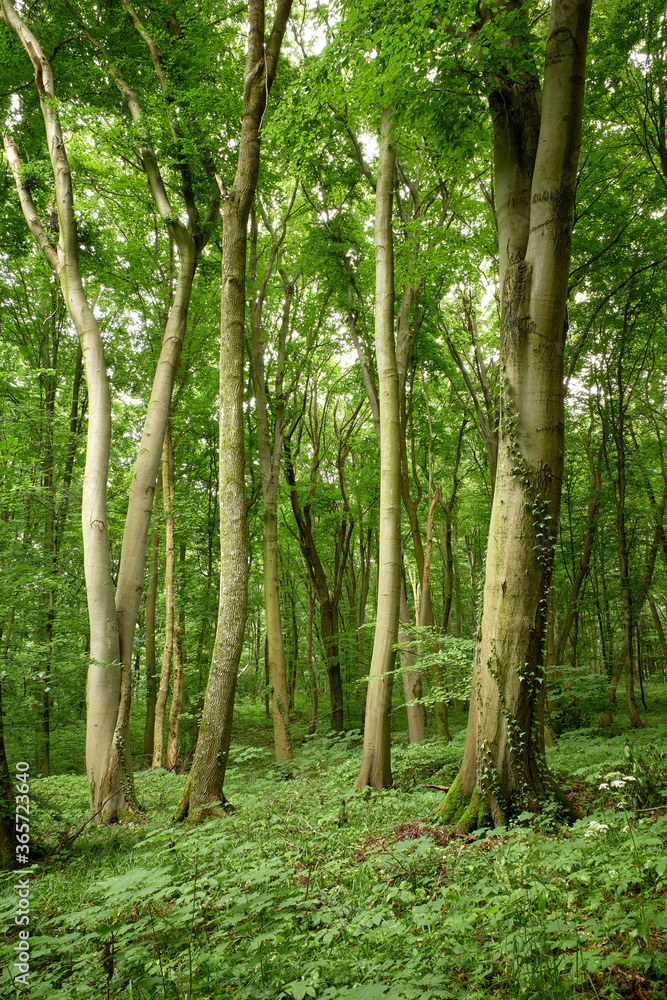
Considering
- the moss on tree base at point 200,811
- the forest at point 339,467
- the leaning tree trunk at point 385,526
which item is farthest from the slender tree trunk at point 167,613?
the leaning tree trunk at point 385,526

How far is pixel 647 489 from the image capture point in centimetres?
1332

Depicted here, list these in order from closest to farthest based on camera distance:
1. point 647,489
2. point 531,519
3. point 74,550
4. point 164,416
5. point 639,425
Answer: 1. point 531,519
2. point 164,416
3. point 74,550
4. point 647,489
5. point 639,425

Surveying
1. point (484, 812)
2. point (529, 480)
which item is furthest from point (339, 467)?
point (484, 812)

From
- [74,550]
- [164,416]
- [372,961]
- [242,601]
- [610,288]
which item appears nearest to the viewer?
[372,961]

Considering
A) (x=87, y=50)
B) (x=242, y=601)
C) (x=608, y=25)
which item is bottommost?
(x=242, y=601)

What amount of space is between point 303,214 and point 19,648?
10496 mm

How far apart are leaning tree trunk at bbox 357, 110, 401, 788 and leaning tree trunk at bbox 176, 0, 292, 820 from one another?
5.38 feet

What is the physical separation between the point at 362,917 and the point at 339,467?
11.7 meters

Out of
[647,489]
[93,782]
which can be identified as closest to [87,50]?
[93,782]

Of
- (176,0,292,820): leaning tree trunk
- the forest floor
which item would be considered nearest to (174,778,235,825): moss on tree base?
(176,0,292,820): leaning tree trunk

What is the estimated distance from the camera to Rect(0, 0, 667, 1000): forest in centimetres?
245

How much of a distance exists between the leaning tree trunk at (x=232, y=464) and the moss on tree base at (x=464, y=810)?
220 cm

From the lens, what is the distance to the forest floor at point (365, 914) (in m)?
1.99

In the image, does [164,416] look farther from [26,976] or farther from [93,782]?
[26,976]
